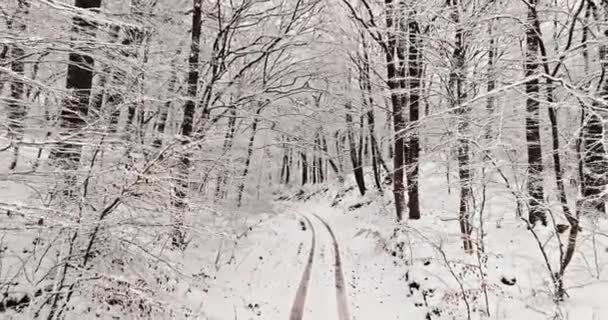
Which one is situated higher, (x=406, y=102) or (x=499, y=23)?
(x=499, y=23)

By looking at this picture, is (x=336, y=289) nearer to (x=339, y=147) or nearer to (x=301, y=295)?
(x=301, y=295)

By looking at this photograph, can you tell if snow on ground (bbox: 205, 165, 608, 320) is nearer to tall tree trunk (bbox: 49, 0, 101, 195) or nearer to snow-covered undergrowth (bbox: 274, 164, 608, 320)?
snow-covered undergrowth (bbox: 274, 164, 608, 320)

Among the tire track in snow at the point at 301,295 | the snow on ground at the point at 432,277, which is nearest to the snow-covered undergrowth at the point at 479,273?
the snow on ground at the point at 432,277

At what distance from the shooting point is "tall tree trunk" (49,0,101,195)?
3.33m

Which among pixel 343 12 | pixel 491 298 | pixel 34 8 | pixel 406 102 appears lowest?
pixel 491 298

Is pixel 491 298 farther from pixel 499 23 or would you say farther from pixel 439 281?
pixel 499 23

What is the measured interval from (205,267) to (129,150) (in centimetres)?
598

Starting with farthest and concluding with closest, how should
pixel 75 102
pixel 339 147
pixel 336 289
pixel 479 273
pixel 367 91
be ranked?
pixel 339 147 < pixel 367 91 < pixel 336 289 < pixel 479 273 < pixel 75 102

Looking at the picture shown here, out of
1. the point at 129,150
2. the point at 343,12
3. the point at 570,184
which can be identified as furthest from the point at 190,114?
the point at 570,184

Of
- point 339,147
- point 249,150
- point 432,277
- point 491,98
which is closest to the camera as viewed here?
point 491,98

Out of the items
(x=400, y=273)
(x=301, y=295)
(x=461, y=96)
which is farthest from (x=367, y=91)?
(x=301, y=295)

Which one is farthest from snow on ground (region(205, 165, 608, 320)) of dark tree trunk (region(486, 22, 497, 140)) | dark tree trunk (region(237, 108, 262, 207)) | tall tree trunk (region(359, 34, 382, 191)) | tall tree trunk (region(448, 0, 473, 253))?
tall tree trunk (region(359, 34, 382, 191))

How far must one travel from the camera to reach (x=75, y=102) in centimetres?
534

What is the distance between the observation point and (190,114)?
8.91 metres
